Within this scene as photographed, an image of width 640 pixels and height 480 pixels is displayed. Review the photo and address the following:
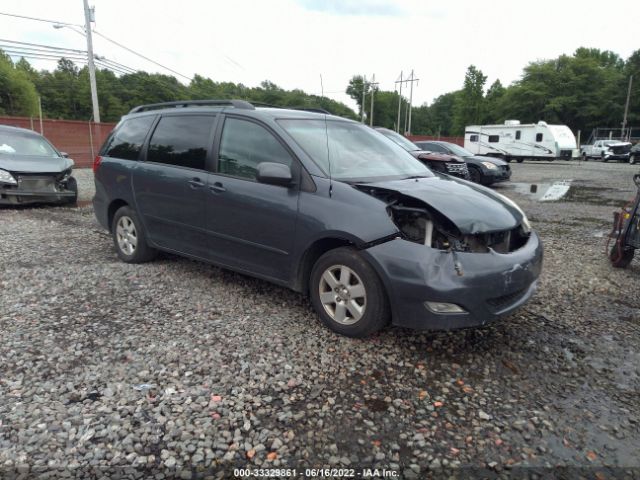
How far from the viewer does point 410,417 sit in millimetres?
2605

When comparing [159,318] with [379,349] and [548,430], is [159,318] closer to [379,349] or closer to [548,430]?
[379,349]

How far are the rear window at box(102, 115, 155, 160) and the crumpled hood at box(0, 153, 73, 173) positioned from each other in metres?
4.14

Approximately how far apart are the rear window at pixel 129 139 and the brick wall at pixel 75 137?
51.6 ft

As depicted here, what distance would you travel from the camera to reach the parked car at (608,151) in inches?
1239

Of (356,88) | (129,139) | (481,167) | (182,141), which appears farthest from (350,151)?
(356,88)

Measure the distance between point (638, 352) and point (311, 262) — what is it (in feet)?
8.38

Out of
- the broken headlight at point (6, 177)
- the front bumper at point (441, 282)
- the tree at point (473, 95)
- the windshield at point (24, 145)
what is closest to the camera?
the front bumper at point (441, 282)

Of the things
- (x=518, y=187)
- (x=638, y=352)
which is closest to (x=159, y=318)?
(x=638, y=352)

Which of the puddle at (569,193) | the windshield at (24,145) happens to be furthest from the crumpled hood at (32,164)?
the puddle at (569,193)

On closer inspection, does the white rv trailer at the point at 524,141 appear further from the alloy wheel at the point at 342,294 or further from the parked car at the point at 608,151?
the alloy wheel at the point at 342,294

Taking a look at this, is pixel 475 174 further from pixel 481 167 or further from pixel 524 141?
pixel 524 141

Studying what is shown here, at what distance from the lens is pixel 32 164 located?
28.9 ft

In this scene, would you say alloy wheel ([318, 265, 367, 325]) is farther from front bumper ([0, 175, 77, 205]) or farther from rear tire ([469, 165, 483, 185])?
rear tire ([469, 165, 483, 185])

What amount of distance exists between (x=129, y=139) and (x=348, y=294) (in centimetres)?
344
